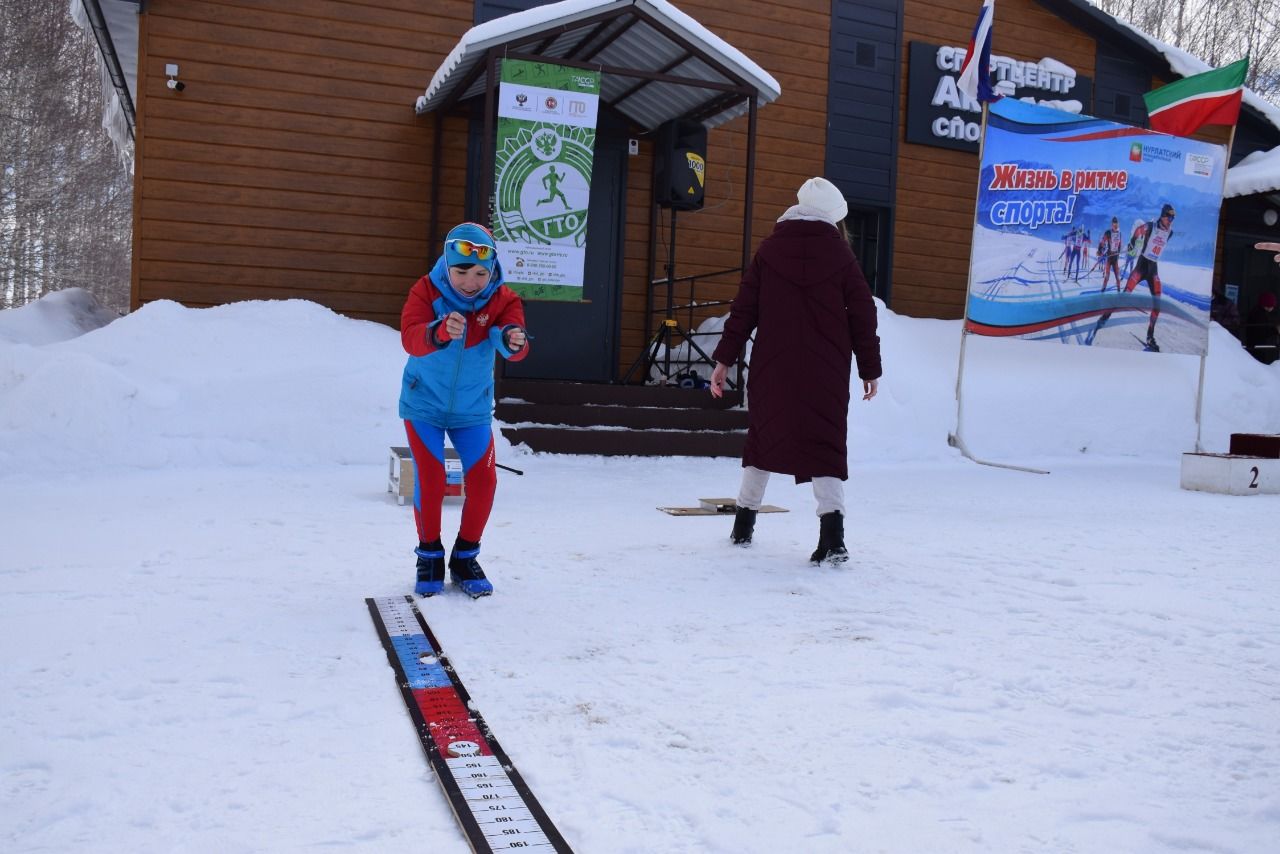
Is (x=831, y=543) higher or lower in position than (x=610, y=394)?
lower

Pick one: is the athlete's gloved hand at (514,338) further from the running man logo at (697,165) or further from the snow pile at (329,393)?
the running man logo at (697,165)

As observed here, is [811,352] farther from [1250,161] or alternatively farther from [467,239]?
[1250,161]

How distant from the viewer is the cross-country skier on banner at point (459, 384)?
346 cm

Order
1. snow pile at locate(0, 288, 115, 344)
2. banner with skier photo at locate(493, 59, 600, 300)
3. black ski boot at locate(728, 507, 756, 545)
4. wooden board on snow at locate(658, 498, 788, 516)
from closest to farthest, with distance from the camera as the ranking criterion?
black ski boot at locate(728, 507, 756, 545)
wooden board on snow at locate(658, 498, 788, 516)
banner with skier photo at locate(493, 59, 600, 300)
snow pile at locate(0, 288, 115, 344)

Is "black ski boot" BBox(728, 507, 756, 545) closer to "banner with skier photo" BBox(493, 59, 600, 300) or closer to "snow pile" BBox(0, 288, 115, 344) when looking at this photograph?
"banner with skier photo" BBox(493, 59, 600, 300)

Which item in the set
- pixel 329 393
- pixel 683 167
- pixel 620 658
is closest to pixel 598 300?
pixel 683 167

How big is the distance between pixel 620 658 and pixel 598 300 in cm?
767

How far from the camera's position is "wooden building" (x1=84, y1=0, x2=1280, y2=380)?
8914 millimetres

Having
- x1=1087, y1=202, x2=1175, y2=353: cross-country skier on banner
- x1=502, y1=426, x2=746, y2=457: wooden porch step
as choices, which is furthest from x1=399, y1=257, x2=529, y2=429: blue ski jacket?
x1=1087, y1=202, x2=1175, y2=353: cross-country skier on banner

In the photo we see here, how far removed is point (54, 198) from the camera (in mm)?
23641

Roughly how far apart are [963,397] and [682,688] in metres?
8.00

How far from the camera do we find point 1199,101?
9.74 metres

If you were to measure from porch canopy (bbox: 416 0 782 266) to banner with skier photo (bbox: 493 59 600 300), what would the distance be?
0.14 meters

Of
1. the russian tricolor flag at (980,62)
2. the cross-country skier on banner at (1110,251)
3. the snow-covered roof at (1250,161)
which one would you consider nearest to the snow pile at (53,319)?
the russian tricolor flag at (980,62)
